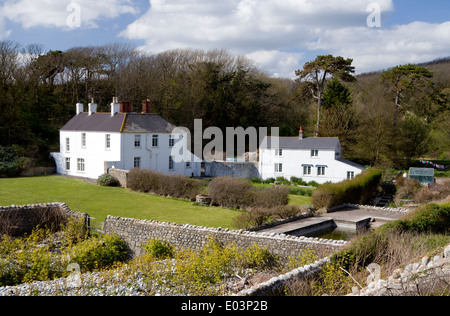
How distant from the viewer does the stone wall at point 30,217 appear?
1889cm

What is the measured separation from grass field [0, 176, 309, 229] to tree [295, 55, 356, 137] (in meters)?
18.1

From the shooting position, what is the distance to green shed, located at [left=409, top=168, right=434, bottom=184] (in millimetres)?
34625

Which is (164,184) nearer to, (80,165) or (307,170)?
(80,165)

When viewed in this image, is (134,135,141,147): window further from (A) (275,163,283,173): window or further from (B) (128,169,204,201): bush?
(A) (275,163,283,173): window

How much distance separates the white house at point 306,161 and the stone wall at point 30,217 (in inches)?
934

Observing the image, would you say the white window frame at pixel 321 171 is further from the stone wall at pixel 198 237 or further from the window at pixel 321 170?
the stone wall at pixel 198 237

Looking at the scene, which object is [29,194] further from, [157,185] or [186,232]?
[186,232]

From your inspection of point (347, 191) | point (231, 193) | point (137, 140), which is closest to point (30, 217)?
point (231, 193)

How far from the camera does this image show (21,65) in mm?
43219

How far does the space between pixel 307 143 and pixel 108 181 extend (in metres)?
18.9

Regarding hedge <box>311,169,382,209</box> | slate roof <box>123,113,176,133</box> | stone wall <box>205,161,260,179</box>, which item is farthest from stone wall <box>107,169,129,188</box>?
hedge <box>311,169,382,209</box>

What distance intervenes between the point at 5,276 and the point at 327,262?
10.1 m

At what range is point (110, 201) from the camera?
992 inches

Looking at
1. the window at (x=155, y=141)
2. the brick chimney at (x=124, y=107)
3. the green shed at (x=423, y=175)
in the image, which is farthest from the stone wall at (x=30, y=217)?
the green shed at (x=423, y=175)
